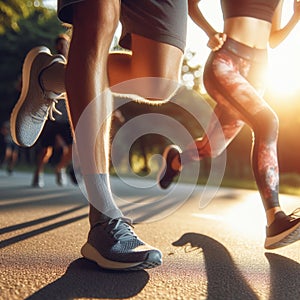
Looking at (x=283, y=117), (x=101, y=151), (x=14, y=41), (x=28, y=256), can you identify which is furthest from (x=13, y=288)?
(x=14, y=41)

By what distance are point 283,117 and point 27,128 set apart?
27.8 metres

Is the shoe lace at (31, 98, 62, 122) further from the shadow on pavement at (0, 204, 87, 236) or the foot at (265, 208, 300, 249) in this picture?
the foot at (265, 208, 300, 249)

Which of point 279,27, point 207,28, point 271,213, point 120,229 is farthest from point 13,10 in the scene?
point 120,229

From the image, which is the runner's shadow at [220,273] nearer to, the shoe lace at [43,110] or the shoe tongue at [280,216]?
the shoe tongue at [280,216]

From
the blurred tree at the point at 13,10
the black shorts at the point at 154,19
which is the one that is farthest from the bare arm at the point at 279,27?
the blurred tree at the point at 13,10

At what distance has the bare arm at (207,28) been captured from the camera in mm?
3174

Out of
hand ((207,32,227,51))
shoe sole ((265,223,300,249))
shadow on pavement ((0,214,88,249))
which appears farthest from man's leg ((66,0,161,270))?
hand ((207,32,227,51))

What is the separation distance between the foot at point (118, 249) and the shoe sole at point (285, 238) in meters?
0.78

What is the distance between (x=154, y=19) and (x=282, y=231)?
114 cm

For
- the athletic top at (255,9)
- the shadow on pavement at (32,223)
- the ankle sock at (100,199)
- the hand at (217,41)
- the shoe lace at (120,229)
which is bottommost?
the shadow on pavement at (32,223)

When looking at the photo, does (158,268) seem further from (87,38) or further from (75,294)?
(87,38)

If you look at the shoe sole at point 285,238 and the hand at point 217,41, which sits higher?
the hand at point 217,41

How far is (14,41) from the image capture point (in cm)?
3472

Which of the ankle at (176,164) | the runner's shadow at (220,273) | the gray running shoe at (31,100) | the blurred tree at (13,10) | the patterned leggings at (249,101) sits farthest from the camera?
the blurred tree at (13,10)
